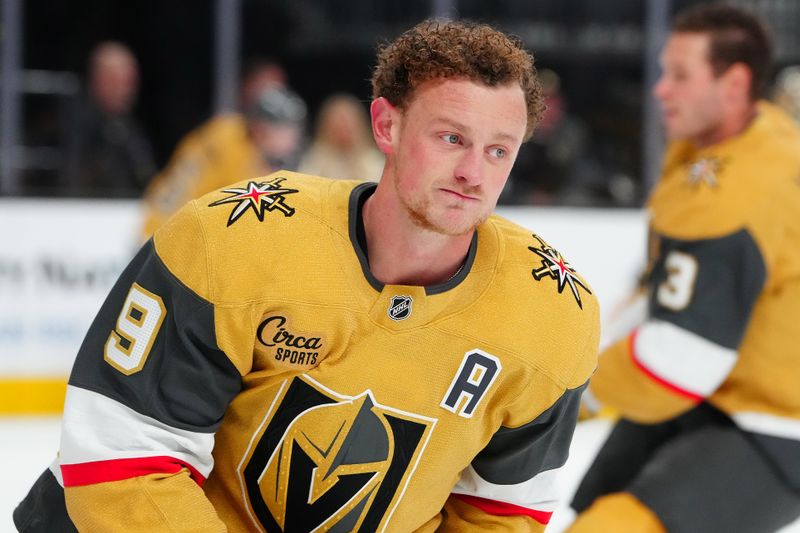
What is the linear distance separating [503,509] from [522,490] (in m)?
0.05

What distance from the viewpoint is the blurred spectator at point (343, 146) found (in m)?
5.79

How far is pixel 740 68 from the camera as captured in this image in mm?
2672

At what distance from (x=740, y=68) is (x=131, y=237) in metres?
3.10

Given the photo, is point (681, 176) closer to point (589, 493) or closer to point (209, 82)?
point (589, 493)

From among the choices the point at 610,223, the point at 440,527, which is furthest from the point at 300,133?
the point at 440,527

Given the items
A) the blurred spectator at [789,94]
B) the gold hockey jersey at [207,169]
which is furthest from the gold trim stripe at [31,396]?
the blurred spectator at [789,94]

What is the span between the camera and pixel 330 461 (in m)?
1.82

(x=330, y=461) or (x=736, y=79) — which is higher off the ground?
(x=736, y=79)

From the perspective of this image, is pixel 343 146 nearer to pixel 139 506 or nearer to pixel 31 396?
pixel 31 396

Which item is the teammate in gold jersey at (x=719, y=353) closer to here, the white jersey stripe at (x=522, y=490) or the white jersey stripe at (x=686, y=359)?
the white jersey stripe at (x=686, y=359)

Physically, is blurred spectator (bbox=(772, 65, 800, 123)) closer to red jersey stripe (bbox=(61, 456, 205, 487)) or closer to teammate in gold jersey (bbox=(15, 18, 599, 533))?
teammate in gold jersey (bbox=(15, 18, 599, 533))

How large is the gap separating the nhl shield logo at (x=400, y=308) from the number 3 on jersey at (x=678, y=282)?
900mm

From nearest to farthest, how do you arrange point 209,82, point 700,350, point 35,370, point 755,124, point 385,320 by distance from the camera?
point 385,320 → point 700,350 → point 755,124 → point 35,370 → point 209,82

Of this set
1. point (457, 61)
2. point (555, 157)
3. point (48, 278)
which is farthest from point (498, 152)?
point (555, 157)
